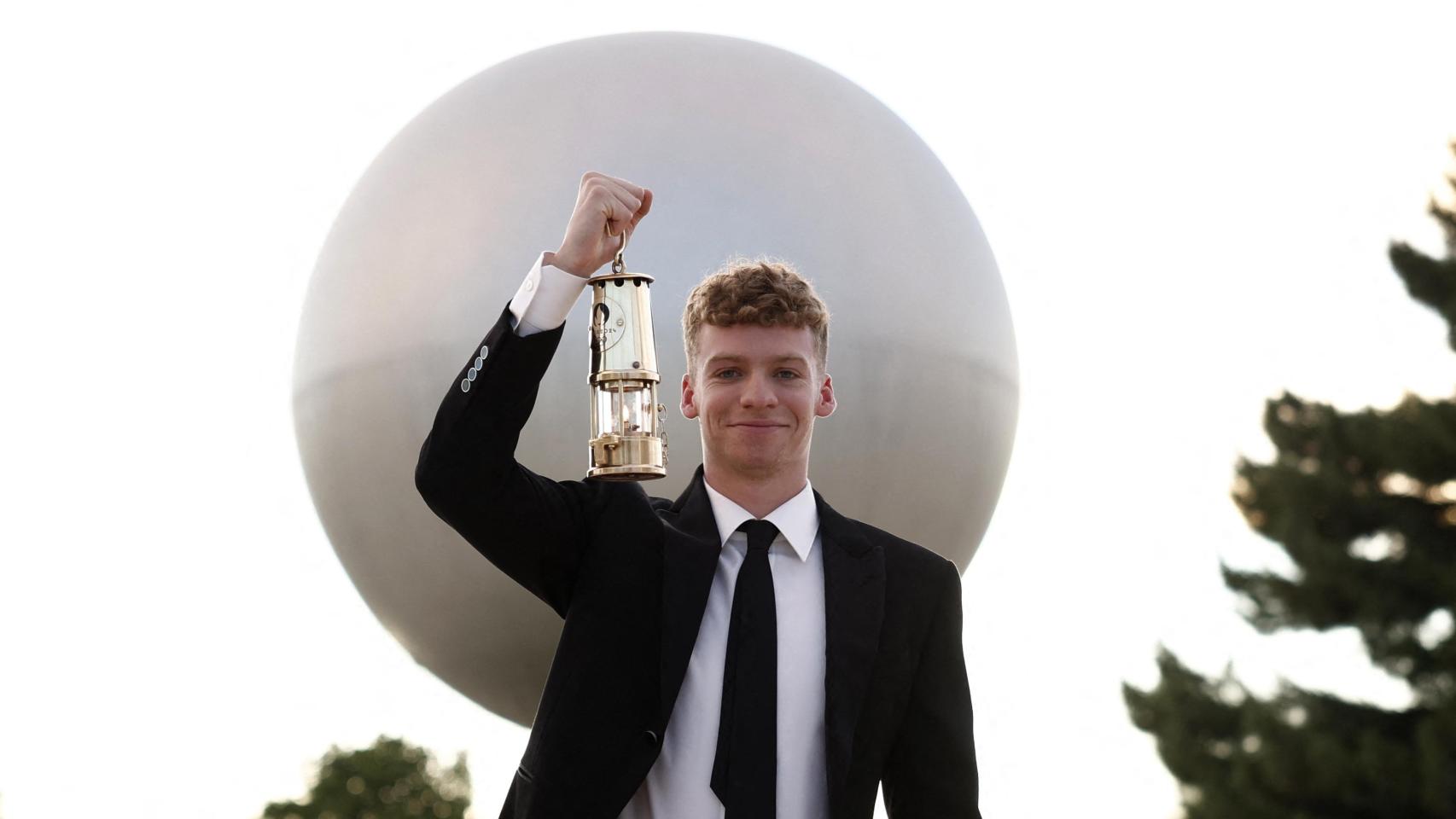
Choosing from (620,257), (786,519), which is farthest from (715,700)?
(620,257)

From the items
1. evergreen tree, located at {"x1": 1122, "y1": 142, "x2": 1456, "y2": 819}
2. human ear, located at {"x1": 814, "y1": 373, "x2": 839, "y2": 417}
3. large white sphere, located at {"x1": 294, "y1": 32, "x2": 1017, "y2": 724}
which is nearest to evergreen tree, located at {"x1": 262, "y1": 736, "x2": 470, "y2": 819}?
→ evergreen tree, located at {"x1": 1122, "y1": 142, "x2": 1456, "y2": 819}

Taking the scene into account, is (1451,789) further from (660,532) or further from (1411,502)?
(660,532)

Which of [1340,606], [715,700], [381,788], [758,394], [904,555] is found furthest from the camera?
[381,788]

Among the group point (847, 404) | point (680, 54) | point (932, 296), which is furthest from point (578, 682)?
point (680, 54)

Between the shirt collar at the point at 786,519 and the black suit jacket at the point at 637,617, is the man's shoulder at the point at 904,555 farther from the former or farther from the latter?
the shirt collar at the point at 786,519

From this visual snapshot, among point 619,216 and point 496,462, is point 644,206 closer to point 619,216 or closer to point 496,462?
point 619,216

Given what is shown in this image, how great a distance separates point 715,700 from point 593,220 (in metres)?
1.09

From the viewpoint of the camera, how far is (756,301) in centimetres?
408

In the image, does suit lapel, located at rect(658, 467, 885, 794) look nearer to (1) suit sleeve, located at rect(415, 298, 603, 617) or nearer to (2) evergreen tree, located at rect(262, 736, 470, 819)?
(1) suit sleeve, located at rect(415, 298, 603, 617)

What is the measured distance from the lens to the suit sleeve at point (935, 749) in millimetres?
4141

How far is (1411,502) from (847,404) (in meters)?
7.02

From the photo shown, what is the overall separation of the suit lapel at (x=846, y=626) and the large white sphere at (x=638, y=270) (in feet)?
9.83

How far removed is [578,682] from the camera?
12.8 feet

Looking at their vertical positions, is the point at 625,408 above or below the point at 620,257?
below
